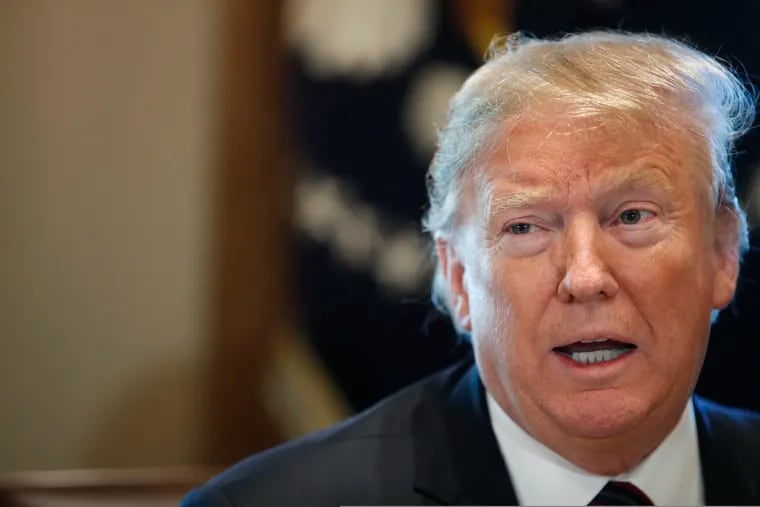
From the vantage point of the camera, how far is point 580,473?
117 centimetres

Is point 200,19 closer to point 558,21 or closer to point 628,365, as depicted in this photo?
point 558,21

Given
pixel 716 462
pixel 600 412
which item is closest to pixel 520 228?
pixel 600 412

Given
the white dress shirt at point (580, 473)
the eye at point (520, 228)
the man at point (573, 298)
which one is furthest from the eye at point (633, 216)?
the white dress shirt at point (580, 473)

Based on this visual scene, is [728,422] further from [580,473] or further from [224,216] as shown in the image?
[224,216]

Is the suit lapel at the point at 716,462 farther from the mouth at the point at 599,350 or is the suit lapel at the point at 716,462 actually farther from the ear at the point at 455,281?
the ear at the point at 455,281

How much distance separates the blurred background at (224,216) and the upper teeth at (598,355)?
12.3 inches

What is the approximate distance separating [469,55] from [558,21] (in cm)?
15

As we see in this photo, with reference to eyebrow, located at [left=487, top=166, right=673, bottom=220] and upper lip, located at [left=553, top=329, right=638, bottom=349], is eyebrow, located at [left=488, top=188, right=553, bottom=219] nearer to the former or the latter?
eyebrow, located at [left=487, top=166, right=673, bottom=220]

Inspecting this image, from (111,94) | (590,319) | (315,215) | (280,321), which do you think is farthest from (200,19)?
(590,319)

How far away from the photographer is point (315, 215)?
4.55ft

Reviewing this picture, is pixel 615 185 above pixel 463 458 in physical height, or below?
above

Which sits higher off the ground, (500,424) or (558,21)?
(558,21)

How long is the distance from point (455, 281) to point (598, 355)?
0.27 m

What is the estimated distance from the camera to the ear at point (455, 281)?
1.25 meters
